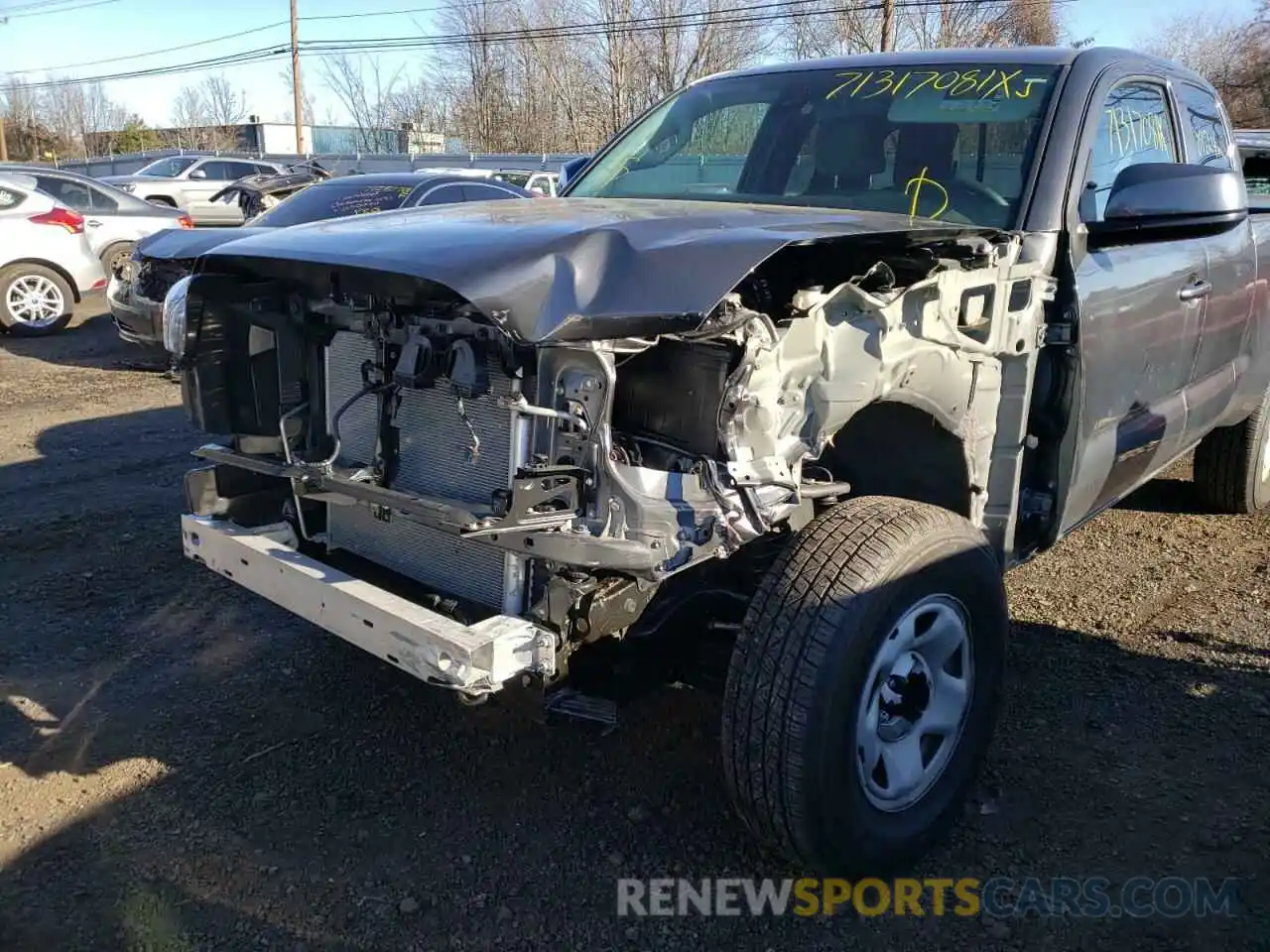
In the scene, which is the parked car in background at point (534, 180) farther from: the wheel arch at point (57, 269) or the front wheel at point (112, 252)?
the wheel arch at point (57, 269)

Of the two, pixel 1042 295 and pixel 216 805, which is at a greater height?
pixel 1042 295

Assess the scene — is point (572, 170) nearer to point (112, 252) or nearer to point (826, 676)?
point (826, 676)

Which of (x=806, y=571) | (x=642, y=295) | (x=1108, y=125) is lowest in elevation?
(x=806, y=571)

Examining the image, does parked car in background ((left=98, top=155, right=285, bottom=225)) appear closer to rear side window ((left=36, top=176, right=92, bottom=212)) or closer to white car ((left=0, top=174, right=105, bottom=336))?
rear side window ((left=36, top=176, right=92, bottom=212))

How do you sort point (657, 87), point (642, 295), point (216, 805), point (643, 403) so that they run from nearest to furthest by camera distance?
point (642, 295) < point (643, 403) < point (216, 805) < point (657, 87)

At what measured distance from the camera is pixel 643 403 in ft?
8.25

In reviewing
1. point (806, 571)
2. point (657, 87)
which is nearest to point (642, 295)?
point (806, 571)

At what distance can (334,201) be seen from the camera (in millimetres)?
9258

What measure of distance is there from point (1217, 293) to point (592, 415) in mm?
2888

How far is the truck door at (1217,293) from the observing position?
4070mm

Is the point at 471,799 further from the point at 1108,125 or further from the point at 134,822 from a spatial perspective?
the point at 1108,125

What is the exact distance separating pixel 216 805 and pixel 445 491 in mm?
1138

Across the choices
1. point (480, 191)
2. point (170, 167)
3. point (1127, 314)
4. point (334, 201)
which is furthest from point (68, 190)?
point (170, 167)

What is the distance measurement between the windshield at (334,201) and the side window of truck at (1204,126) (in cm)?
Result: 640
